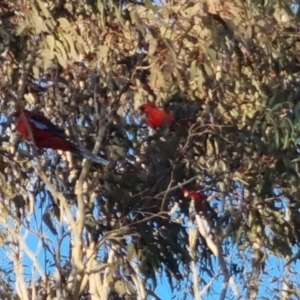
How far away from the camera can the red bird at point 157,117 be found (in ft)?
18.0

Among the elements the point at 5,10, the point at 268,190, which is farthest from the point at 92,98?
the point at 268,190

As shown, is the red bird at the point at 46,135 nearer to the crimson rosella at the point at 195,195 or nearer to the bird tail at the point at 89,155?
the bird tail at the point at 89,155

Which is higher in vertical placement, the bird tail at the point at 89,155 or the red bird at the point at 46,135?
the red bird at the point at 46,135

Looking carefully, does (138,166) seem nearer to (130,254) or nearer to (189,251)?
(130,254)

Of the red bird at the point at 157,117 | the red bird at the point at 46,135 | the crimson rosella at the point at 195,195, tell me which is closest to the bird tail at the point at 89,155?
the red bird at the point at 46,135

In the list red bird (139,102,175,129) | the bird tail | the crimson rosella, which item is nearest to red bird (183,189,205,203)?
the crimson rosella

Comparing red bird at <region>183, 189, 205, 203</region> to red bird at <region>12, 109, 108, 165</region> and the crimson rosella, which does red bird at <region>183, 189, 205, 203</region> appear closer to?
the crimson rosella

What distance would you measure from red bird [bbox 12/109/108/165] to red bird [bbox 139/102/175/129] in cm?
40

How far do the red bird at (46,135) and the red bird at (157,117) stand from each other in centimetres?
40

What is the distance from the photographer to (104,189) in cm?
561

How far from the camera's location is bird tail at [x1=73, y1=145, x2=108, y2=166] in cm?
527

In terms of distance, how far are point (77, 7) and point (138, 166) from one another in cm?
103

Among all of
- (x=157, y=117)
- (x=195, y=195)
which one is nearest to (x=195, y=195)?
(x=195, y=195)

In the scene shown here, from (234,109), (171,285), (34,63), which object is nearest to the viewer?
(34,63)
